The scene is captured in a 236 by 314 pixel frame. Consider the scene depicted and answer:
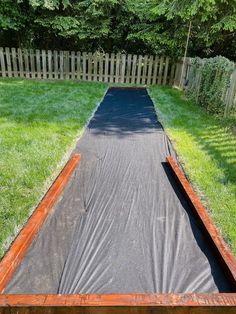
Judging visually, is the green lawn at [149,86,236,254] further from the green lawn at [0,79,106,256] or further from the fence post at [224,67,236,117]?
the green lawn at [0,79,106,256]

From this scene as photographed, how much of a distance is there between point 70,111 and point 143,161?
2.78 meters

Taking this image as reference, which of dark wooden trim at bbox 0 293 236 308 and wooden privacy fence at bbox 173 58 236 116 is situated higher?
wooden privacy fence at bbox 173 58 236 116

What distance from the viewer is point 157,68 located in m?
10.8

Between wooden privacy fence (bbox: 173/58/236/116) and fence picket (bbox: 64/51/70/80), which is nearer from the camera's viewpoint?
wooden privacy fence (bbox: 173/58/236/116)

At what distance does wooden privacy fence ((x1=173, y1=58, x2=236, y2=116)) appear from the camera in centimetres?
604

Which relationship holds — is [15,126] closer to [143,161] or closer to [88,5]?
[143,161]

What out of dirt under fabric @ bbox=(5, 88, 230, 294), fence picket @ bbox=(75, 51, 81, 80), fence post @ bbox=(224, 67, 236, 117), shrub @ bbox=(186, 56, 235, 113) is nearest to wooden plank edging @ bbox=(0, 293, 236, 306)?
dirt under fabric @ bbox=(5, 88, 230, 294)

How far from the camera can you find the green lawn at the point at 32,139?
2.88m

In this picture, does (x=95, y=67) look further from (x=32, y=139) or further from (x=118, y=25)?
(x=32, y=139)

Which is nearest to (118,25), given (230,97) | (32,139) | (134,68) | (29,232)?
(134,68)

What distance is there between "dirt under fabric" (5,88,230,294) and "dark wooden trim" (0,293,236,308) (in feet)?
0.54

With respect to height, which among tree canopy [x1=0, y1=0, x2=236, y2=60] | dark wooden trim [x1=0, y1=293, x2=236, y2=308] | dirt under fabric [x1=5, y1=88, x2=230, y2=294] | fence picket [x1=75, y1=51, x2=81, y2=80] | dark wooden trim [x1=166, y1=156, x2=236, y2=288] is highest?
tree canopy [x1=0, y1=0, x2=236, y2=60]

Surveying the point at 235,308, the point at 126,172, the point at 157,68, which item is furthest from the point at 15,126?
the point at 157,68

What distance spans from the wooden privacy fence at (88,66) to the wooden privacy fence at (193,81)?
1.80 ft
